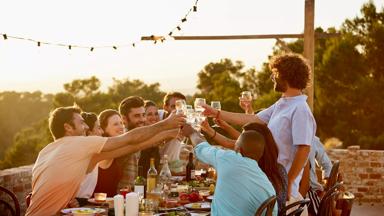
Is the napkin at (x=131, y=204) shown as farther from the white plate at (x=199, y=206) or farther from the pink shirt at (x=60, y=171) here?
the white plate at (x=199, y=206)

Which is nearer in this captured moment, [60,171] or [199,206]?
[60,171]

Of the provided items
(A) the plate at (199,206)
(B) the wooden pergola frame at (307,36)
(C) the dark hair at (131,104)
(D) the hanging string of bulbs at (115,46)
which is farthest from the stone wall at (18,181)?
(B) the wooden pergola frame at (307,36)

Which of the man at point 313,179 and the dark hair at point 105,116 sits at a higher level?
the dark hair at point 105,116

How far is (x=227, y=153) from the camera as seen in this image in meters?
3.12

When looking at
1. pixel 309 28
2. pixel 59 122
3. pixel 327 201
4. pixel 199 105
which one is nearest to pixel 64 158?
pixel 59 122

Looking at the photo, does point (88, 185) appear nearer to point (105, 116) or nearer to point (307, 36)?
point (105, 116)

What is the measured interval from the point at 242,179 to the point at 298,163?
2.47ft

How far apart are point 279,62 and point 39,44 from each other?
368 cm

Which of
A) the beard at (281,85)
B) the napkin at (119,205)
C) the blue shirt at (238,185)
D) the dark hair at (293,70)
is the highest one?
the dark hair at (293,70)

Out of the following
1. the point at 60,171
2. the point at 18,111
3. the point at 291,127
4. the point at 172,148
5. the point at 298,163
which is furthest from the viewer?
the point at 18,111

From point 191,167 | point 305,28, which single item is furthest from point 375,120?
point 191,167

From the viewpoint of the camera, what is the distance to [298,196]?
153 inches

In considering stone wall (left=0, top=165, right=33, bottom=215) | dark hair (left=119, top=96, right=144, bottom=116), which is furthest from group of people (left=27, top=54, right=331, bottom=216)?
stone wall (left=0, top=165, right=33, bottom=215)

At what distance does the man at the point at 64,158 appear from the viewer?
11.9 feet
